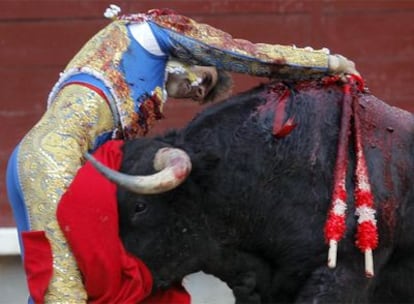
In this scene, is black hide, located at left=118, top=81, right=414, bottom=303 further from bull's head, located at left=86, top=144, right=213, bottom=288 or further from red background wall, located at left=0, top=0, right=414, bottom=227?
red background wall, located at left=0, top=0, right=414, bottom=227

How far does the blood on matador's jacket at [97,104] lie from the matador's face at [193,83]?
70 millimetres

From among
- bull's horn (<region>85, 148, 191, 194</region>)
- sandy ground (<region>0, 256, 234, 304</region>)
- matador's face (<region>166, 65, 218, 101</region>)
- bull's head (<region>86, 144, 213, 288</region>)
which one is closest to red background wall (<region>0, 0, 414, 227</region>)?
sandy ground (<region>0, 256, 234, 304</region>)

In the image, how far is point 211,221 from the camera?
14.6 feet

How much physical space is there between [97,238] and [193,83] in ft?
2.35

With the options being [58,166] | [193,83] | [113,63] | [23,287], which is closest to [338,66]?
[193,83]

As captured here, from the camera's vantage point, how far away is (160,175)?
164 inches

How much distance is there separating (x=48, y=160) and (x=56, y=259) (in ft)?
0.99

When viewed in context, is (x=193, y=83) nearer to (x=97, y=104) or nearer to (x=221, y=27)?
(x=97, y=104)

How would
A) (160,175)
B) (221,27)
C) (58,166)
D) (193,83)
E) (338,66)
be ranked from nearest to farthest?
(160,175), (58,166), (338,66), (193,83), (221,27)

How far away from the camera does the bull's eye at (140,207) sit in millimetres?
4344

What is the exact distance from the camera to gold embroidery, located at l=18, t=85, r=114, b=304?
4.25 meters

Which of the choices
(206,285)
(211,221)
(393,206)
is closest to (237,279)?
(211,221)

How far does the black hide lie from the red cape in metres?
0.08

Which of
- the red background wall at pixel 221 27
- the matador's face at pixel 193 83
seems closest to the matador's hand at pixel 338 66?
the matador's face at pixel 193 83
